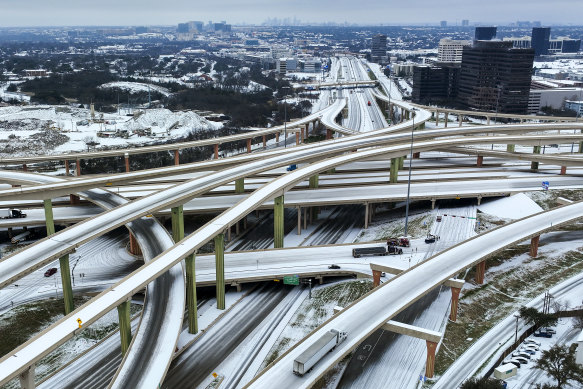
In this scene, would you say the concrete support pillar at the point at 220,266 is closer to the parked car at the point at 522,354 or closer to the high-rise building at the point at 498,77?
the parked car at the point at 522,354

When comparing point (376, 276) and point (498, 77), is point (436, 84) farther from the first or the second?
point (376, 276)

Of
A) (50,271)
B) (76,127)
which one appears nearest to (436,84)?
(76,127)

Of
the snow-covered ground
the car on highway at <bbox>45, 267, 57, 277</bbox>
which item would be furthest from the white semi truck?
the snow-covered ground

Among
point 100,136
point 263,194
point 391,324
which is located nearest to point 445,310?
point 391,324

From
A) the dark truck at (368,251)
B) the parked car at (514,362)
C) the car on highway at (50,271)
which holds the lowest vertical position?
the car on highway at (50,271)

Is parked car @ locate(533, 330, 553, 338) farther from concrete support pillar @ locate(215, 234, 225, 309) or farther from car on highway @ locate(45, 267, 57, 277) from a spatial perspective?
car on highway @ locate(45, 267, 57, 277)

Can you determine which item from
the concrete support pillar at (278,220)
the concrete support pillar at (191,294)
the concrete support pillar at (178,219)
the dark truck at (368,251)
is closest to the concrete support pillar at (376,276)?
the dark truck at (368,251)
